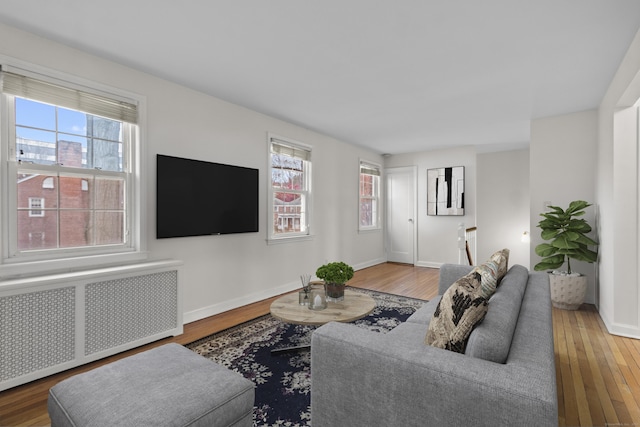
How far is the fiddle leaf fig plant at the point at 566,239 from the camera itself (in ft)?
11.8

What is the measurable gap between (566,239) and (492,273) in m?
2.59

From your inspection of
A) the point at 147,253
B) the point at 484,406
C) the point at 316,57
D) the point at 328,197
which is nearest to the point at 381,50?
the point at 316,57

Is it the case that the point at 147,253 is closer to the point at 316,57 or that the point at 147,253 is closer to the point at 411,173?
the point at 316,57

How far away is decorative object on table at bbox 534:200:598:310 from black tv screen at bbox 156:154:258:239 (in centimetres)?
A: 352

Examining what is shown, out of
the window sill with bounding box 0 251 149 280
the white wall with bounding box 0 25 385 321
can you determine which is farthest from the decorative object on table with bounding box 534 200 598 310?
the window sill with bounding box 0 251 149 280

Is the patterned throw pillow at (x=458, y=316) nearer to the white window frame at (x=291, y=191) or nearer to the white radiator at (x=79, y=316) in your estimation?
the white radiator at (x=79, y=316)

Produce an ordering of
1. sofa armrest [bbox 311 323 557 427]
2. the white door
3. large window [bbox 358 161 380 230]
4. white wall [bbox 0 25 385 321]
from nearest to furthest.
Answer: sofa armrest [bbox 311 323 557 427]
white wall [bbox 0 25 385 321]
large window [bbox 358 161 380 230]
the white door

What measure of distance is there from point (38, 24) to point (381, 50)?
2443mm

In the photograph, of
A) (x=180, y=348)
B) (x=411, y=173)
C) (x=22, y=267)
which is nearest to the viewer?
(x=180, y=348)

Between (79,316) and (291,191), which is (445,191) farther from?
(79,316)

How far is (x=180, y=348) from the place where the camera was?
1.71m

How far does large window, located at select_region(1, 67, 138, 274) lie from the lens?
7.52ft

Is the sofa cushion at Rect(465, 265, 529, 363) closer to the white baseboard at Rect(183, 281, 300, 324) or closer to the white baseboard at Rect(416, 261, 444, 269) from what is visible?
the white baseboard at Rect(183, 281, 300, 324)

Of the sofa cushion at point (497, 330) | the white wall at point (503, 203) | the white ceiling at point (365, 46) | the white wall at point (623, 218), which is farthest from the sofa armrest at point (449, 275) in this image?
the white wall at point (503, 203)
